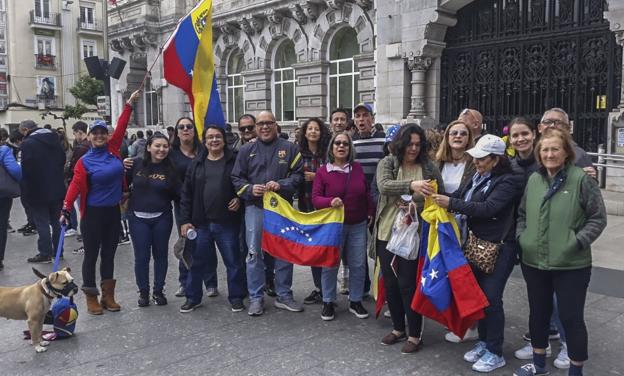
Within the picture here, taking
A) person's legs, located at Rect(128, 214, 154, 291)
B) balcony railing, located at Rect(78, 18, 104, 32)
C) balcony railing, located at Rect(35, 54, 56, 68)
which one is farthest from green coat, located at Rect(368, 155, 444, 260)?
balcony railing, located at Rect(78, 18, 104, 32)

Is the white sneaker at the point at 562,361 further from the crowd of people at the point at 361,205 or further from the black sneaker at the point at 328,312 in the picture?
the black sneaker at the point at 328,312

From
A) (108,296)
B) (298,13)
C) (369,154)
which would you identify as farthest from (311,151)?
(298,13)

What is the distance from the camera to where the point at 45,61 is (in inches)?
1761

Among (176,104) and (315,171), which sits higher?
(176,104)

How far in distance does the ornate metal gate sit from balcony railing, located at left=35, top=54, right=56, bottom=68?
40.0m

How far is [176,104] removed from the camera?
2352cm

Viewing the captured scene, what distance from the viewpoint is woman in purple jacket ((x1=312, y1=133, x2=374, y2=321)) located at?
516 centimetres

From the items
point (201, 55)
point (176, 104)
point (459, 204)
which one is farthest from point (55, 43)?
point (459, 204)

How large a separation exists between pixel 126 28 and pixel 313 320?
22869 millimetres

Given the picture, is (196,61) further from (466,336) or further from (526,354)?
(526,354)

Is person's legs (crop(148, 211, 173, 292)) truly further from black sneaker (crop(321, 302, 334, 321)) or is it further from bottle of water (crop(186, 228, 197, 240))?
black sneaker (crop(321, 302, 334, 321))

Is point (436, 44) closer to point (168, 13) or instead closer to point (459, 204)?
point (459, 204)

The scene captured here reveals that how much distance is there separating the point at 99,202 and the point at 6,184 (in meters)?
3.00

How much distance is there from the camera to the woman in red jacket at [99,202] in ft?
17.8
